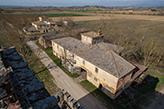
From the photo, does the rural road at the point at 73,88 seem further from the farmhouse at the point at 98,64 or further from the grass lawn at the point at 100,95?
the farmhouse at the point at 98,64

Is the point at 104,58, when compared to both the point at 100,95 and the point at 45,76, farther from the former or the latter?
the point at 45,76

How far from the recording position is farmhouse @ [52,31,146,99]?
15.4m

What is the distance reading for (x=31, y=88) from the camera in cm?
486

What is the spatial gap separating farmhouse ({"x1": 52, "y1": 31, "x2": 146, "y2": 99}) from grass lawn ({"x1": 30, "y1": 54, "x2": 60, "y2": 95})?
4513 mm

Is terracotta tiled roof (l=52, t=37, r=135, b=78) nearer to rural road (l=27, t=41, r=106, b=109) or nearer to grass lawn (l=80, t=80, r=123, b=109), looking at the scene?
grass lawn (l=80, t=80, r=123, b=109)

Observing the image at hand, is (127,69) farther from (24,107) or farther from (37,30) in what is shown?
(37,30)

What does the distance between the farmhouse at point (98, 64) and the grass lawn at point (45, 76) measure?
4513mm

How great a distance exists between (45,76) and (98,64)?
1154cm

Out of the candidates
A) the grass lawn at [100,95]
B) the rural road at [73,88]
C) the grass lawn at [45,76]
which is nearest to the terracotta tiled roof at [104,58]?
the grass lawn at [100,95]

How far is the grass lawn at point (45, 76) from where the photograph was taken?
57.4ft

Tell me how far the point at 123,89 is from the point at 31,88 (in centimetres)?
1640

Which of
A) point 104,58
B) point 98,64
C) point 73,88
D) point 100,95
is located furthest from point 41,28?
point 100,95

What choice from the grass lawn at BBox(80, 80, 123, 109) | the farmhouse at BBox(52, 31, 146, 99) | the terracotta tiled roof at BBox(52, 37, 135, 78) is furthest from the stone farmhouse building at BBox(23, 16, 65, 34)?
the grass lawn at BBox(80, 80, 123, 109)

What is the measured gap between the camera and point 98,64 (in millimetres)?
16875
